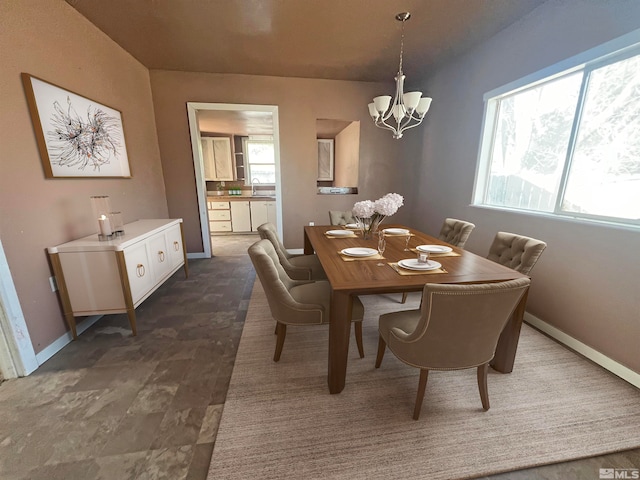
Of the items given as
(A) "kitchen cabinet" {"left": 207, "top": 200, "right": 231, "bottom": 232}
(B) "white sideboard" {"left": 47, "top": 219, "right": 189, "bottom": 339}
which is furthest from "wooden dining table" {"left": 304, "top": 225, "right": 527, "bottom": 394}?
(A) "kitchen cabinet" {"left": 207, "top": 200, "right": 231, "bottom": 232}

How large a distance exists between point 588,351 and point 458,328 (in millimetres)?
1580

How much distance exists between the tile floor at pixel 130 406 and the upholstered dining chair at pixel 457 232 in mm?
1553

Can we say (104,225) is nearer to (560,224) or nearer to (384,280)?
(384,280)

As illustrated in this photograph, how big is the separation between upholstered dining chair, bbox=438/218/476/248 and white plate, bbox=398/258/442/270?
3.06ft

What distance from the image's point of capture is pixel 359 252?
5.96ft

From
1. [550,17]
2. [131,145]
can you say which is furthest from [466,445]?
[131,145]

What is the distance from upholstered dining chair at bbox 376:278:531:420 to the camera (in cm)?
105

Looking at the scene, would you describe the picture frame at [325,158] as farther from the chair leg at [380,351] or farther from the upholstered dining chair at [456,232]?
the chair leg at [380,351]

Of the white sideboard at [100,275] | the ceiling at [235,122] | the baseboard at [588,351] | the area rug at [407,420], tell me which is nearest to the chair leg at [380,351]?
the area rug at [407,420]

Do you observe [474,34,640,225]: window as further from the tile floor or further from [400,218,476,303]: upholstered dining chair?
the tile floor

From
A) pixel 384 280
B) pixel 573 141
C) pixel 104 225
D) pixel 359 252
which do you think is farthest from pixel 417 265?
pixel 104 225

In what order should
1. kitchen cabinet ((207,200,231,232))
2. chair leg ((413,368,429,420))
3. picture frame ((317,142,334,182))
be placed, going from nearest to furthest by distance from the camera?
chair leg ((413,368,429,420)) → kitchen cabinet ((207,200,231,232)) → picture frame ((317,142,334,182))

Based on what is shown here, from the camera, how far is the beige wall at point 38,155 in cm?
161

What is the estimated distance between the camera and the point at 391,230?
265 cm
